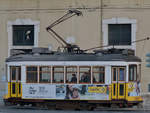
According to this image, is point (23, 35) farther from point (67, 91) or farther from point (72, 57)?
point (67, 91)

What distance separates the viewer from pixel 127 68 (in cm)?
1988

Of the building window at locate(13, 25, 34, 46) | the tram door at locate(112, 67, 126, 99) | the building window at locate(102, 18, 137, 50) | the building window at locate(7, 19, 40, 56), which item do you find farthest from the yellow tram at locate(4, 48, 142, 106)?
the building window at locate(13, 25, 34, 46)

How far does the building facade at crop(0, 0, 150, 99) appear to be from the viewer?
25.4m

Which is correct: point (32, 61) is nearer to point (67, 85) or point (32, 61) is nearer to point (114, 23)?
point (67, 85)

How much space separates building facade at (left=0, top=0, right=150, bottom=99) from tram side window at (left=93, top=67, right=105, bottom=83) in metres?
5.78

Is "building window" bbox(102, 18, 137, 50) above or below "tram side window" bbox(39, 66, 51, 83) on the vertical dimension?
above

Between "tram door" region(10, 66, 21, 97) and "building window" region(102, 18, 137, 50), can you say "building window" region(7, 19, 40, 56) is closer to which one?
"building window" region(102, 18, 137, 50)

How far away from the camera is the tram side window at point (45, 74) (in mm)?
20422

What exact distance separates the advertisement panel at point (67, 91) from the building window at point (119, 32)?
5.92 metres

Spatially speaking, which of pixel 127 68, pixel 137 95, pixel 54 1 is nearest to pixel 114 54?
pixel 127 68

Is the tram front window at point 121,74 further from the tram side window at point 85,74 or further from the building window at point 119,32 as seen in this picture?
the building window at point 119,32

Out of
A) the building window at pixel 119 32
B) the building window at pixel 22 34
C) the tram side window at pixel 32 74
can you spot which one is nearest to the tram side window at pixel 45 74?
the tram side window at pixel 32 74

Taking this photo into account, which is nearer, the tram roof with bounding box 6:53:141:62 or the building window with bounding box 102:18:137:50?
the tram roof with bounding box 6:53:141:62

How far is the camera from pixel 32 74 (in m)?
20.6
